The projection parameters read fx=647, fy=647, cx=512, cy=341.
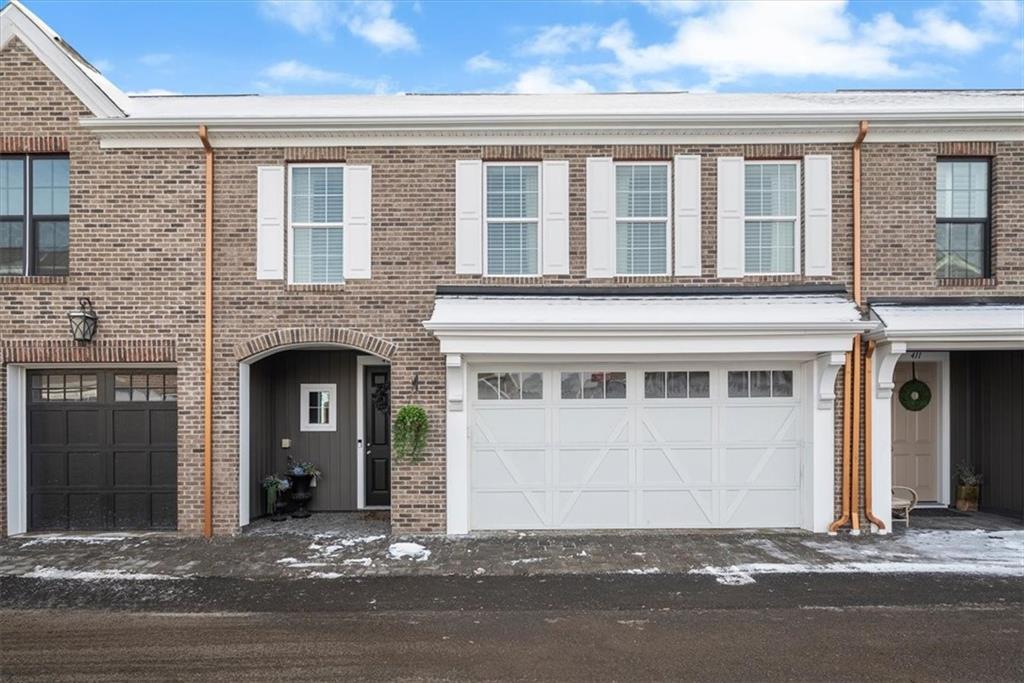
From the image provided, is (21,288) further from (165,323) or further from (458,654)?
(458,654)

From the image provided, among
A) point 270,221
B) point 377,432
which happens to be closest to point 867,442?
point 377,432

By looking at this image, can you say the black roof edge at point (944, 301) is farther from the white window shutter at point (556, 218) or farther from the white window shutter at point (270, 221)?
the white window shutter at point (270, 221)

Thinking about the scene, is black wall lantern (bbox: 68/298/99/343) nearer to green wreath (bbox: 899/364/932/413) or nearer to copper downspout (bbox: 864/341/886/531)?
copper downspout (bbox: 864/341/886/531)

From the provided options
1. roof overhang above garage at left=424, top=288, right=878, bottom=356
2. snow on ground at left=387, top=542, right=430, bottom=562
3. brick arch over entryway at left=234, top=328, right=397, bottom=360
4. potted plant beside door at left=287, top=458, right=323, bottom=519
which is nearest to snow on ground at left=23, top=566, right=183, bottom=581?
snow on ground at left=387, top=542, right=430, bottom=562

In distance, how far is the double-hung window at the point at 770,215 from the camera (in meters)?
9.14

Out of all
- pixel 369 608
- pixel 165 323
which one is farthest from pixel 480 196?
pixel 369 608

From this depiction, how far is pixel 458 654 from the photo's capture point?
5.33 meters

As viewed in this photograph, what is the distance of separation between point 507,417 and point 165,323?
Result: 4.92 m

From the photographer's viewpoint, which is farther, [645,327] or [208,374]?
[208,374]

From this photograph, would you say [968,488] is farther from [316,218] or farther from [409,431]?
[316,218]

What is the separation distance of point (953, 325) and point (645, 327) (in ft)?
13.3

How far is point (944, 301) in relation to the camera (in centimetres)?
884

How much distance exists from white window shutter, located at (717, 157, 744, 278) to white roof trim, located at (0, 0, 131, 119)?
331 inches

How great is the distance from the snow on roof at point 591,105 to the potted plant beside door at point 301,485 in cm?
522
